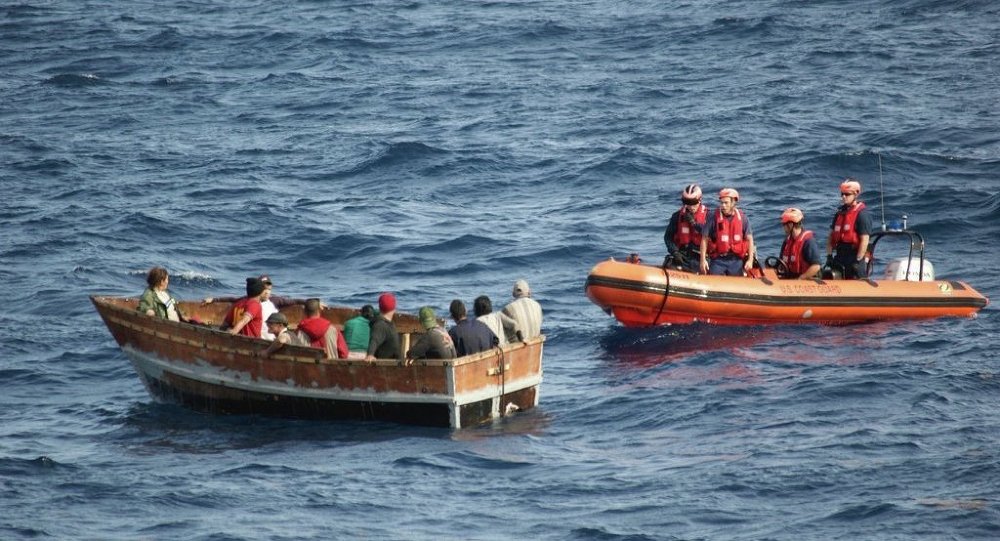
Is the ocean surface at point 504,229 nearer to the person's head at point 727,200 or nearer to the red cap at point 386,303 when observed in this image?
the red cap at point 386,303

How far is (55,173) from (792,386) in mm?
20000

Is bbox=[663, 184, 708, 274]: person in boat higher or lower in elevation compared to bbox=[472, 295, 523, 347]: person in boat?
higher

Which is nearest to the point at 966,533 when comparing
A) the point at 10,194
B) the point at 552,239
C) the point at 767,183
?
the point at 552,239

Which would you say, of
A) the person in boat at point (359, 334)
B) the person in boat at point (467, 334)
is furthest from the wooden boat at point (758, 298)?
the person in boat at point (359, 334)

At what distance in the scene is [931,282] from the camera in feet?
70.7

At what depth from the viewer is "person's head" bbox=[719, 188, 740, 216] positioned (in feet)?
68.0

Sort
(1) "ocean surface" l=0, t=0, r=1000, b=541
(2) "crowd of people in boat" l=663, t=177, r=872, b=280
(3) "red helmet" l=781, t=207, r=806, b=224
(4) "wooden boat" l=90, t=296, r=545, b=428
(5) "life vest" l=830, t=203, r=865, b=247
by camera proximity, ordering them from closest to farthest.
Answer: (1) "ocean surface" l=0, t=0, r=1000, b=541, (4) "wooden boat" l=90, t=296, r=545, b=428, (3) "red helmet" l=781, t=207, r=806, b=224, (2) "crowd of people in boat" l=663, t=177, r=872, b=280, (5) "life vest" l=830, t=203, r=865, b=247

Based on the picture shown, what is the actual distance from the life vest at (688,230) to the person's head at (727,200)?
50 cm

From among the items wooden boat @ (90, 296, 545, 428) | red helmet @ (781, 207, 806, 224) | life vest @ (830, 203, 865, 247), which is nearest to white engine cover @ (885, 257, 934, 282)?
life vest @ (830, 203, 865, 247)

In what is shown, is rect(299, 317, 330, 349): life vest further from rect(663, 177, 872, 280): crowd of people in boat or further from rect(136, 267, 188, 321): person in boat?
rect(663, 177, 872, 280): crowd of people in boat

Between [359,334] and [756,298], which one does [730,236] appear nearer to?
[756,298]

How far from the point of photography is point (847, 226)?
21375 millimetres

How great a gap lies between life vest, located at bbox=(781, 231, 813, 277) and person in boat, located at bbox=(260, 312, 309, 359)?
7.60 metres

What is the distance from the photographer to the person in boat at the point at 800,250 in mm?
21141
